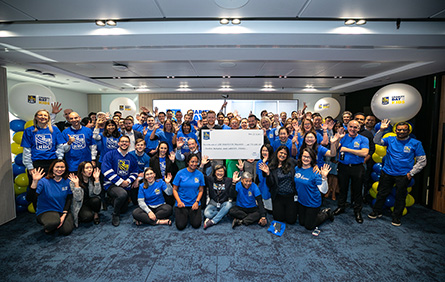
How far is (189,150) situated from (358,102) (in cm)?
700

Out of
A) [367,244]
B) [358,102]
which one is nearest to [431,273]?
[367,244]

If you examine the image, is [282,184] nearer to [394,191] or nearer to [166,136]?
[394,191]

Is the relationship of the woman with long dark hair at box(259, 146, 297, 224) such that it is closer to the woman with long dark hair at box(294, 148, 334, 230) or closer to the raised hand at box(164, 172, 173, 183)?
the woman with long dark hair at box(294, 148, 334, 230)

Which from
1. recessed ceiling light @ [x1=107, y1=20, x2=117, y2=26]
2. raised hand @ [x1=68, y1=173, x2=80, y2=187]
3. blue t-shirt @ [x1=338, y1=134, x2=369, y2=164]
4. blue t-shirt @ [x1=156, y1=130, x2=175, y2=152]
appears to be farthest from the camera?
blue t-shirt @ [x1=156, y1=130, x2=175, y2=152]

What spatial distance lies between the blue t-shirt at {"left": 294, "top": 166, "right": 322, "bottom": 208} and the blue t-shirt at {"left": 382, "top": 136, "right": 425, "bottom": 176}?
140 centimetres

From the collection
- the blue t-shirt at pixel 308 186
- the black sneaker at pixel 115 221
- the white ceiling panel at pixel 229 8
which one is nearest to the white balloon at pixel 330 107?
the blue t-shirt at pixel 308 186

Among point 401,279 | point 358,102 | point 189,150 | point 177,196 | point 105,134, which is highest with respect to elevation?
point 358,102

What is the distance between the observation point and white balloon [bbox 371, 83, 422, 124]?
3604mm

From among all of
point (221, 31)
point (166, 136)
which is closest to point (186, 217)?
point (166, 136)

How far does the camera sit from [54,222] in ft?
9.64

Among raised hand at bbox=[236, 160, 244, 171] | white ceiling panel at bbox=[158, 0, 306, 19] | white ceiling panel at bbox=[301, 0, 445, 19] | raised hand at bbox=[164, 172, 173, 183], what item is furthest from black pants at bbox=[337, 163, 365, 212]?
raised hand at bbox=[164, 172, 173, 183]

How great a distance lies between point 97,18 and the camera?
2459 millimetres

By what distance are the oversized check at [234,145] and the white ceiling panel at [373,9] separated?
2.01m

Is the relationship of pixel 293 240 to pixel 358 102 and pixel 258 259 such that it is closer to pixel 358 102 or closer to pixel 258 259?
pixel 258 259
